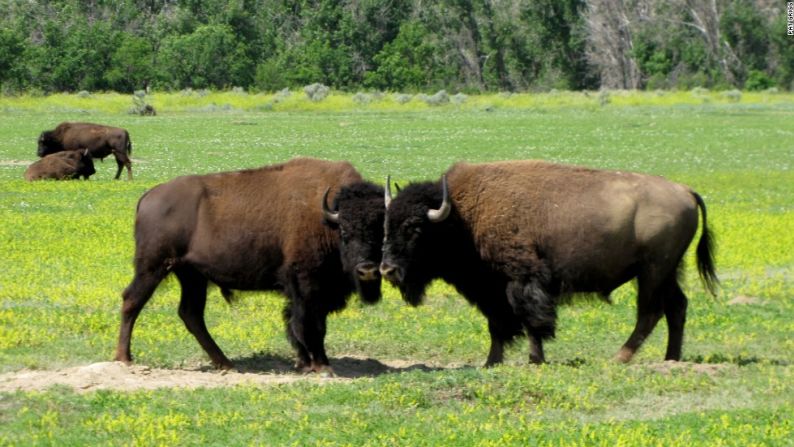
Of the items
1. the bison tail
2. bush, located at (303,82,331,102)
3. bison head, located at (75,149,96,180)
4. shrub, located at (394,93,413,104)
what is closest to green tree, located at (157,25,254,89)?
bush, located at (303,82,331,102)

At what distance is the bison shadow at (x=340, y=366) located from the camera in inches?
496

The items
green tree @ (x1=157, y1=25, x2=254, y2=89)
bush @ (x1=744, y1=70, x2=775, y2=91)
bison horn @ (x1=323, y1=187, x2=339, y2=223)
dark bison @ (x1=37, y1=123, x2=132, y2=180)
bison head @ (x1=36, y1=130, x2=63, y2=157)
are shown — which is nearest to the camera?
bison horn @ (x1=323, y1=187, x2=339, y2=223)

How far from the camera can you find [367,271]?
11875 mm

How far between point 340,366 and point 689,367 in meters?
3.40

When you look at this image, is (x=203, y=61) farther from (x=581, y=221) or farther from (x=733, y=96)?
(x=581, y=221)

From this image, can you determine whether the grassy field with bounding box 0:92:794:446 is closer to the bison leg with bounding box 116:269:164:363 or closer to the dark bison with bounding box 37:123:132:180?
the bison leg with bounding box 116:269:164:363

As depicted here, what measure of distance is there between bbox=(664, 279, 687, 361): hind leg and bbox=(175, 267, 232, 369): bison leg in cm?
424

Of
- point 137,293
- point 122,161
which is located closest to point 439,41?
point 122,161

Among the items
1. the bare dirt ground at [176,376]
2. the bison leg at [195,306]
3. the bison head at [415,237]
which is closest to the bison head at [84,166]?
the bison leg at [195,306]

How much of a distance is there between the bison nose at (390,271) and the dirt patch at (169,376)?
3.31 ft

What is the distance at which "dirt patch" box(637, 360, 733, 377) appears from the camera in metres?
11.3

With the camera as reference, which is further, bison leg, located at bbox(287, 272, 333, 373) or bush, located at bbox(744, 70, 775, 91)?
bush, located at bbox(744, 70, 775, 91)

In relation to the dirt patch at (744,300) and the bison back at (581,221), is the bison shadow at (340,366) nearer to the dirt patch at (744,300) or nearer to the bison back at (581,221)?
the bison back at (581,221)

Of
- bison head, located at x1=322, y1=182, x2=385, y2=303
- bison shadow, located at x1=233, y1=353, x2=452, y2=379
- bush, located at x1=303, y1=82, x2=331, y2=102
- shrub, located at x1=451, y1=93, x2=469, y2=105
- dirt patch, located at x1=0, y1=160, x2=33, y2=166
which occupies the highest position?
bison head, located at x1=322, y1=182, x2=385, y2=303
